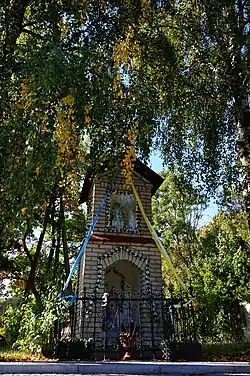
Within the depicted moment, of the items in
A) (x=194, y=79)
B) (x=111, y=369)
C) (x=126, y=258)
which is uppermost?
(x=194, y=79)

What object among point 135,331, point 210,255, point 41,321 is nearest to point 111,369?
point 41,321

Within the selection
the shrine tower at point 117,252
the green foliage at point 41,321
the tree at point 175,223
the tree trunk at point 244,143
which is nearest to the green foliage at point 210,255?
the tree at point 175,223

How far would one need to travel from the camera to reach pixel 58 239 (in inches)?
493

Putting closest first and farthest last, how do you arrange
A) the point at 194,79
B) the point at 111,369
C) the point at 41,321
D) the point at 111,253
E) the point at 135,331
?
the point at 111,369, the point at 41,321, the point at 194,79, the point at 135,331, the point at 111,253

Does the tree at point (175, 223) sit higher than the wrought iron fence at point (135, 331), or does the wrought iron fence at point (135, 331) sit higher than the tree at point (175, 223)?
the tree at point (175, 223)

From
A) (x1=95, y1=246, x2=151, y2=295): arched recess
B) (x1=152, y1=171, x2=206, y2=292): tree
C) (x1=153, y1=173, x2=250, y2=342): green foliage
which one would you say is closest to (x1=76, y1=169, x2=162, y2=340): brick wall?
(x1=95, y1=246, x2=151, y2=295): arched recess

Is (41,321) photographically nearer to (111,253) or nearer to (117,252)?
(111,253)

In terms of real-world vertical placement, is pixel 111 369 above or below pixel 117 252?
below

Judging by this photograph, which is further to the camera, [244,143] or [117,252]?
[117,252]

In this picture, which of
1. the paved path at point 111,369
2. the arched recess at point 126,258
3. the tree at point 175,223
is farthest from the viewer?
the tree at point 175,223

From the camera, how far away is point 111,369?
4199 mm

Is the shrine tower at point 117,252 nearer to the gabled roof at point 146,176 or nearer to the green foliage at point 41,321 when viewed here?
the gabled roof at point 146,176

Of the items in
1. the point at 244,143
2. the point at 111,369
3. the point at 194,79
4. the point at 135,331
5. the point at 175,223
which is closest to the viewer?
the point at 111,369

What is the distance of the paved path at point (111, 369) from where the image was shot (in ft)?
13.0
